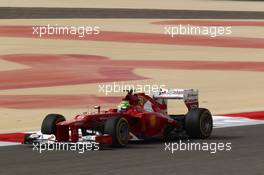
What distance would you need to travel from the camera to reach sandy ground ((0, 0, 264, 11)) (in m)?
59.7

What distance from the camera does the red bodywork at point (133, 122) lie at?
1498 cm

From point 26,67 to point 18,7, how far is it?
2523 centimetres

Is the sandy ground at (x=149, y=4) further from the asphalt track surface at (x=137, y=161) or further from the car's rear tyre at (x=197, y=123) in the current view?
the asphalt track surface at (x=137, y=161)

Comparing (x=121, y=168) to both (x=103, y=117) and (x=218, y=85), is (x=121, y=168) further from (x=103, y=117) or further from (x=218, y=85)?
(x=218, y=85)

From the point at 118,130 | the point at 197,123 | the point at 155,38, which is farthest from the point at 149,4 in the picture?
the point at 118,130

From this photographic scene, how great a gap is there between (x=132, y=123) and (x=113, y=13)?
1560 inches

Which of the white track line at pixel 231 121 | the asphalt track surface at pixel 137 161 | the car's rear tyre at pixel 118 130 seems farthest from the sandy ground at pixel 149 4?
the asphalt track surface at pixel 137 161

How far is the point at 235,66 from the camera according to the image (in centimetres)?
3256

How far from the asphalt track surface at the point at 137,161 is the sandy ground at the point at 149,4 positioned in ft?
140

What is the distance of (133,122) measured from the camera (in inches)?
614

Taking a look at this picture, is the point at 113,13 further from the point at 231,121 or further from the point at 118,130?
the point at 118,130

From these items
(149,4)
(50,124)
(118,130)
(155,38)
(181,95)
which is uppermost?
(149,4)

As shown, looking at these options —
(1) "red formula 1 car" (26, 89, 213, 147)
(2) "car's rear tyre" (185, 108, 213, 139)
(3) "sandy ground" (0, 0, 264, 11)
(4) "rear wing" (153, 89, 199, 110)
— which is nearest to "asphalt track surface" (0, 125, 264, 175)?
(1) "red formula 1 car" (26, 89, 213, 147)

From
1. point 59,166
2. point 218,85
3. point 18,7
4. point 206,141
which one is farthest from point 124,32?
point 59,166
